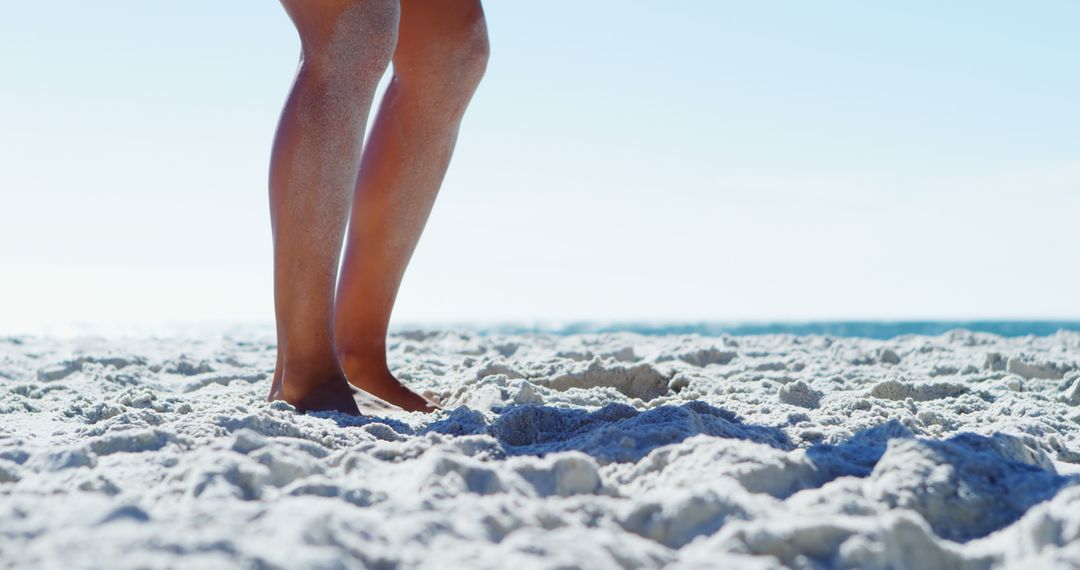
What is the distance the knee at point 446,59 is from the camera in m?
2.03

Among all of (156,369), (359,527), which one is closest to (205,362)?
(156,369)

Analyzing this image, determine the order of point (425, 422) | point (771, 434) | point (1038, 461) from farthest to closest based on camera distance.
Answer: point (425, 422) < point (771, 434) < point (1038, 461)

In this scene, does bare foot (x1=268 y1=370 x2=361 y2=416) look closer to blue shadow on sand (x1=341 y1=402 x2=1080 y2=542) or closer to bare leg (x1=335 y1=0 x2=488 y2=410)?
blue shadow on sand (x1=341 y1=402 x2=1080 y2=542)

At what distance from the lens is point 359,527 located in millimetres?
799

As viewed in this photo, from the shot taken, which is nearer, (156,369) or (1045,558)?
(1045,558)

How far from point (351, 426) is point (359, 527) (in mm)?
659

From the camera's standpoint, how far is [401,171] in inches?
80.7

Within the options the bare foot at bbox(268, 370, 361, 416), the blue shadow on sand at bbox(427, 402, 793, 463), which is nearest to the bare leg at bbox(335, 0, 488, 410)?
the bare foot at bbox(268, 370, 361, 416)

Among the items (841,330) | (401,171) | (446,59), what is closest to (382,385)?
(401,171)

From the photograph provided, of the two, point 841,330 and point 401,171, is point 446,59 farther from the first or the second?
point 841,330

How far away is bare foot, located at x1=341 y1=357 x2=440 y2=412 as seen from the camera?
1.93m

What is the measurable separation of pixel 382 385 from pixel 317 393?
0.32 meters

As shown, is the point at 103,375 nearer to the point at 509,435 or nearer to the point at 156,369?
the point at 156,369

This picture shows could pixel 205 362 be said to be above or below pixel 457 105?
below
